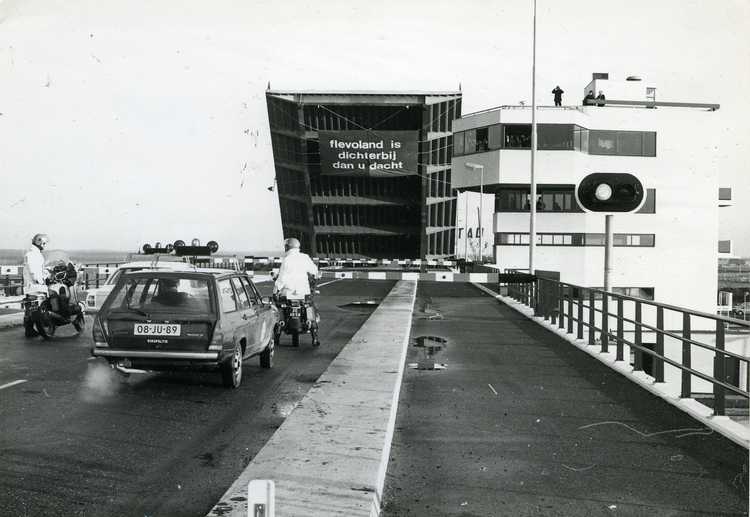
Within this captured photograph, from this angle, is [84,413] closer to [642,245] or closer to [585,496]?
[585,496]

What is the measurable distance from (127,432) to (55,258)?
10049 millimetres

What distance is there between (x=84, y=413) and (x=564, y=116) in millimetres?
43894

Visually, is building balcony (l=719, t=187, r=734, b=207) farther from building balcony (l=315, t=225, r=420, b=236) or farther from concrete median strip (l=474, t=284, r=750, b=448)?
concrete median strip (l=474, t=284, r=750, b=448)

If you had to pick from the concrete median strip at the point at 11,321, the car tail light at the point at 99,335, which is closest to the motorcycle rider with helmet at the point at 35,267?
the concrete median strip at the point at 11,321

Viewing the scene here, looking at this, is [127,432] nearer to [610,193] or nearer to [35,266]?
[610,193]

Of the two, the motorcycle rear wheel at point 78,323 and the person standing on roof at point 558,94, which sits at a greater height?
the person standing on roof at point 558,94

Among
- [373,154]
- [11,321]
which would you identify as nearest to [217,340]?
[11,321]

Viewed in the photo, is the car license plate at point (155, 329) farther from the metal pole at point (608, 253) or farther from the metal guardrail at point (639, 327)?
the metal pole at point (608, 253)

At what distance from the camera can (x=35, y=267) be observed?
528 inches

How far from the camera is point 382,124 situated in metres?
53.6

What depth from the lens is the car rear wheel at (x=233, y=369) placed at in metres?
8.69

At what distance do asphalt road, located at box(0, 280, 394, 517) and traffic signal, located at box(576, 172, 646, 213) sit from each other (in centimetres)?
457

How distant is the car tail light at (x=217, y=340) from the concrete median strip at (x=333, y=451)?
1.12 m

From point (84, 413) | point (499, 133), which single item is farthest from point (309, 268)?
point (499, 133)
